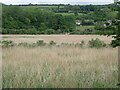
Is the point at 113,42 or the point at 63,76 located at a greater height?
the point at 113,42

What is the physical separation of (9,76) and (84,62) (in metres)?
2.86

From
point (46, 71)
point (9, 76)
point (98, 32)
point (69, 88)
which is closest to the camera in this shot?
point (98, 32)

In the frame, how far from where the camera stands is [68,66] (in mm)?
8500

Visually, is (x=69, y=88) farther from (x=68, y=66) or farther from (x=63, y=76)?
(x=68, y=66)

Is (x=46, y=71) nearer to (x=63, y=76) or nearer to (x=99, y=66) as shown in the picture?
(x=63, y=76)

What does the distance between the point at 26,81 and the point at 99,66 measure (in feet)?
7.99

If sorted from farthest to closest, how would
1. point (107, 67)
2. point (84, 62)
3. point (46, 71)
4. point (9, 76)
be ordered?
point (84, 62)
point (107, 67)
point (46, 71)
point (9, 76)

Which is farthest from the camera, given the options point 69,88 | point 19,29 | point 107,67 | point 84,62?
point 19,29

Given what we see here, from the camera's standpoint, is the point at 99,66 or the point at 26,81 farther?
the point at 99,66

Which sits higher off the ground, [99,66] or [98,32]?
[98,32]

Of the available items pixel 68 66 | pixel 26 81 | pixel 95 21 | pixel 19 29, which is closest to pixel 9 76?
pixel 26 81

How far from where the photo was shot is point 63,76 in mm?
7277

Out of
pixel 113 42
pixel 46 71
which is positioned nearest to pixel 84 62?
pixel 46 71

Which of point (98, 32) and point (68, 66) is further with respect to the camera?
point (68, 66)
